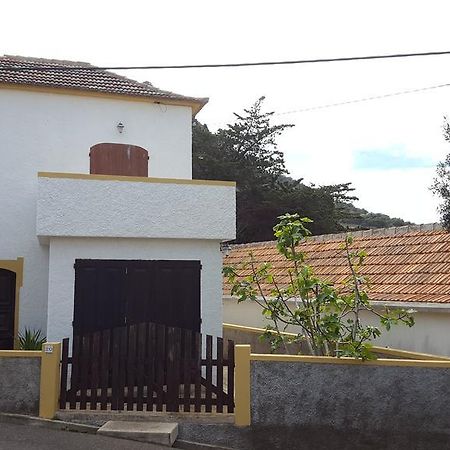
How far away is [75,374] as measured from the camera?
866cm

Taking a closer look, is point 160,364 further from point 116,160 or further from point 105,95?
point 105,95

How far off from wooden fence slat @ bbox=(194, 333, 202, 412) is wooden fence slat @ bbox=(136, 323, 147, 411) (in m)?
0.78

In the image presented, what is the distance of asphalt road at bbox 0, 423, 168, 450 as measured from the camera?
24.6ft

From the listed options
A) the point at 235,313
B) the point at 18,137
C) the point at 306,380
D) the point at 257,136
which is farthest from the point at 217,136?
the point at 306,380

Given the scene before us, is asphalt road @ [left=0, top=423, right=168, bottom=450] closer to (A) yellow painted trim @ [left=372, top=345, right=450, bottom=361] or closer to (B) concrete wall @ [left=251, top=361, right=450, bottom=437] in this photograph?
(B) concrete wall @ [left=251, top=361, right=450, bottom=437]

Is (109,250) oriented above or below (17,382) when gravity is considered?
above

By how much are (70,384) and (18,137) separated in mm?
6281

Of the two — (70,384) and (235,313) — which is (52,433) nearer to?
(70,384)

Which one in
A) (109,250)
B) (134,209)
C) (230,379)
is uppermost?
(134,209)

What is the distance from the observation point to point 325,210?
35.1 metres

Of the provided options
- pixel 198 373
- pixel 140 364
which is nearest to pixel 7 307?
pixel 140 364

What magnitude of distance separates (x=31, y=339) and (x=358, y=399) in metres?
6.19

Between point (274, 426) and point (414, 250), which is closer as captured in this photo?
point (274, 426)

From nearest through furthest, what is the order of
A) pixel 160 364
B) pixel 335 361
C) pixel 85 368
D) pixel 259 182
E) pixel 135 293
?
pixel 335 361, pixel 85 368, pixel 160 364, pixel 135 293, pixel 259 182
